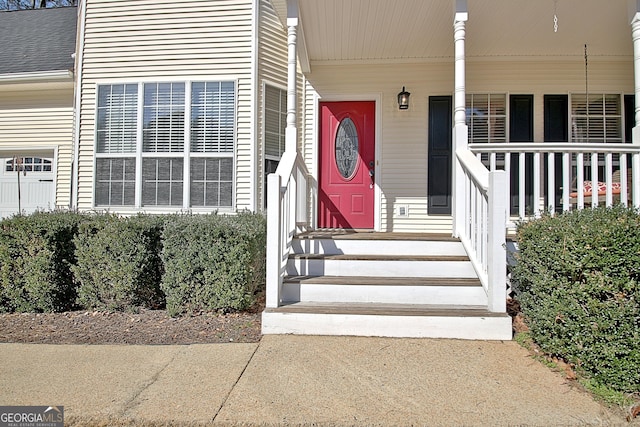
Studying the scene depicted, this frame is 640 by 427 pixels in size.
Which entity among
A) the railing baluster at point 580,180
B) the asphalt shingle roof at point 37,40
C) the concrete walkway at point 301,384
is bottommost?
the concrete walkway at point 301,384

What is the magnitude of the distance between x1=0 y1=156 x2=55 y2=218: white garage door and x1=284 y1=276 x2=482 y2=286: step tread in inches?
251

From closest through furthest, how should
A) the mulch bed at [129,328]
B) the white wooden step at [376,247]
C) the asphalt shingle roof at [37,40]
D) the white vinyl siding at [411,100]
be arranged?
the mulch bed at [129,328] < the white wooden step at [376,247] < the white vinyl siding at [411,100] < the asphalt shingle roof at [37,40]

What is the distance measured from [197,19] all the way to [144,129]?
189cm

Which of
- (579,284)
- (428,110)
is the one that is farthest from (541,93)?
(579,284)

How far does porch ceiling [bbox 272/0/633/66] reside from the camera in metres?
4.55

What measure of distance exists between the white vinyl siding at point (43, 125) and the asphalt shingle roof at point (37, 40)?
457mm

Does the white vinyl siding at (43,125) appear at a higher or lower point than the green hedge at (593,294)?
higher

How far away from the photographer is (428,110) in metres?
6.00

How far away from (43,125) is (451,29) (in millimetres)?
7250

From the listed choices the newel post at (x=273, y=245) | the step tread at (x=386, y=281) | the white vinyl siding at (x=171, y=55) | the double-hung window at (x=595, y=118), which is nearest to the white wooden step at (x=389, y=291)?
the step tread at (x=386, y=281)

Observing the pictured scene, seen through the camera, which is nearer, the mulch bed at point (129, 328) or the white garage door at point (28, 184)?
the mulch bed at point (129, 328)

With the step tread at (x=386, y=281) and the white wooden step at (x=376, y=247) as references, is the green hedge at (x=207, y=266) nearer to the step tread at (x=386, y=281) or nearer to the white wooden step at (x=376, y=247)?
the step tread at (x=386, y=281)

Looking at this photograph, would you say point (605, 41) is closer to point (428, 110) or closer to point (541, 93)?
point (541, 93)

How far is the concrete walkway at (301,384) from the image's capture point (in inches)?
82.1
